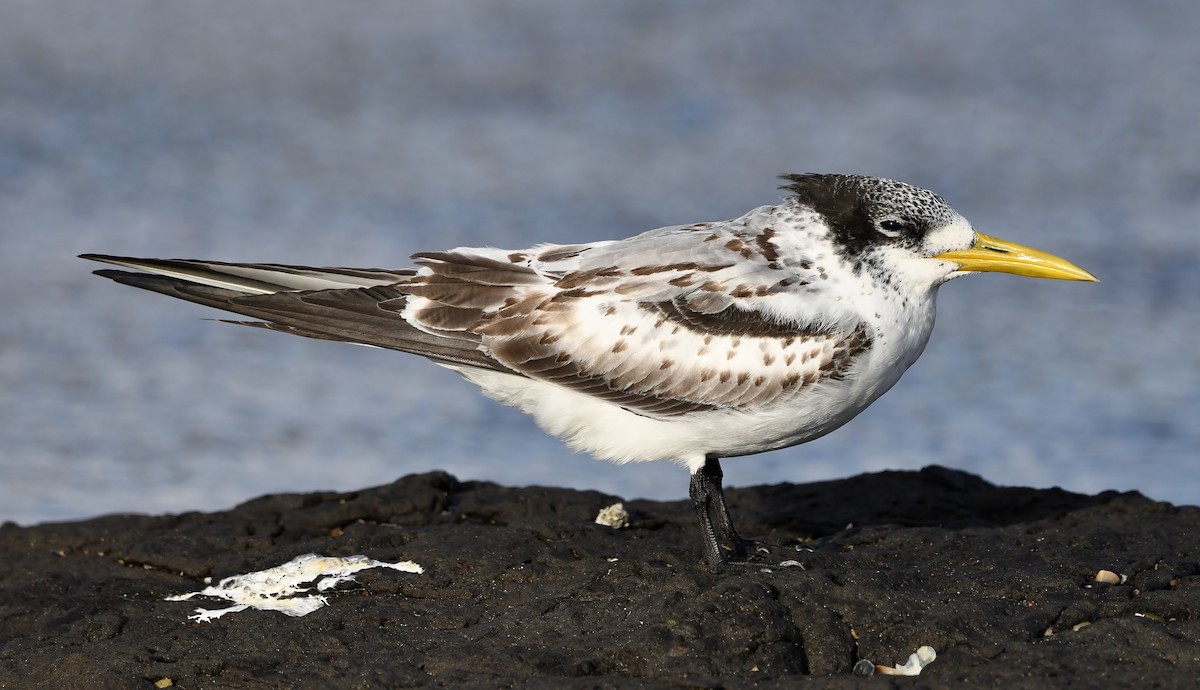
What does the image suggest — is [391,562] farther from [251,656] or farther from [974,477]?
[974,477]

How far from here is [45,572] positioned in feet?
25.3

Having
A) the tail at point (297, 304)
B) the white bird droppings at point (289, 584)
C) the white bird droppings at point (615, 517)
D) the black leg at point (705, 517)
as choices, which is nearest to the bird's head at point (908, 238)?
the black leg at point (705, 517)

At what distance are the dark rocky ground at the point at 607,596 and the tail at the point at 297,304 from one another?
38.1 inches

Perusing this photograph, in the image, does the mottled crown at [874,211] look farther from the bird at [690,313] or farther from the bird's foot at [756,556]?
the bird's foot at [756,556]

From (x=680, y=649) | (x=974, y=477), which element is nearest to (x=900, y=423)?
(x=974, y=477)

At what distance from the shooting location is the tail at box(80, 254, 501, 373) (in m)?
7.38

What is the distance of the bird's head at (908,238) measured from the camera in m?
7.27

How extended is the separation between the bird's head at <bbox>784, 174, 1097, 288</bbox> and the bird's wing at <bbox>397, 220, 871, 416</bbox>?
11.9 inches

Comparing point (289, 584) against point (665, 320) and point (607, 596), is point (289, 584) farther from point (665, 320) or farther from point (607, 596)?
point (665, 320)

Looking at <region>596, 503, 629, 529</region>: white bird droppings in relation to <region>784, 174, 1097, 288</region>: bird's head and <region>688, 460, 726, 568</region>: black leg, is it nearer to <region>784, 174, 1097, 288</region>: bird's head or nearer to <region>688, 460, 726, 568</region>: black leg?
<region>688, 460, 726, 568</region>: black leg

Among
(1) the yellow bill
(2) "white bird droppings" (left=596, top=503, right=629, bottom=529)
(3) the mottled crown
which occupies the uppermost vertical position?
(3) the mottled crown

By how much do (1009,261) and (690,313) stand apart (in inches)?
66.3

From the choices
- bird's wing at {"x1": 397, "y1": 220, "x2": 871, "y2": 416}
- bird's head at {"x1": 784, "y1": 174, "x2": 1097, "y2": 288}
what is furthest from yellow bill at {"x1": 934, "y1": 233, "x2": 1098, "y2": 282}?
bird's wing at {"x1": 397, "y1": 220, "x2": 871, "y2": 416}

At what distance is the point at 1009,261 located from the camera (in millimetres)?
7465
